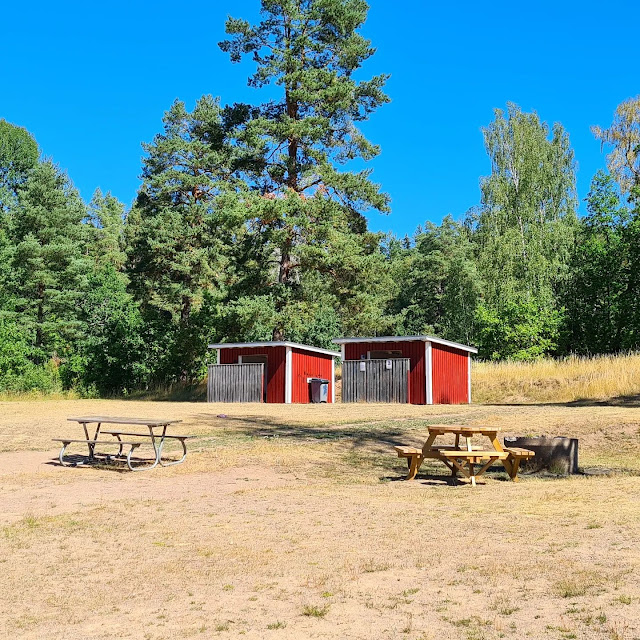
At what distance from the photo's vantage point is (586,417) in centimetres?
1720

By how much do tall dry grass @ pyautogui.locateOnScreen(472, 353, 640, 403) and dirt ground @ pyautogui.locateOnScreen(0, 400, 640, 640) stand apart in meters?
16.0

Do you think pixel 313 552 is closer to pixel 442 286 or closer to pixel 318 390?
pixel 318 390

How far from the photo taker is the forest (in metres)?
34.4

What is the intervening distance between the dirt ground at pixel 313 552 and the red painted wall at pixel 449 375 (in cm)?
1866

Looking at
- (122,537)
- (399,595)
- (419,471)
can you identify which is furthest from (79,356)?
(399,595)

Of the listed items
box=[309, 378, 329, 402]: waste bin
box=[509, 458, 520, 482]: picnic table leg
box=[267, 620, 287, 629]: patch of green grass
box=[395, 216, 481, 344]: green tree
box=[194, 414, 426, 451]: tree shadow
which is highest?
box=[395, 216, 481, 344]: green tree

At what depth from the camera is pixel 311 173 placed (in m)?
34.8

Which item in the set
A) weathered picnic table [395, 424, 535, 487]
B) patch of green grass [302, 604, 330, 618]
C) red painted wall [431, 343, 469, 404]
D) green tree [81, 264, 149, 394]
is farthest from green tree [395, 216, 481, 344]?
patch of green grass [302, 604, 330, 618]

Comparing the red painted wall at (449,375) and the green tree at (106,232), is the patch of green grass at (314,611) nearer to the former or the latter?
the red painted wall at (449,375)

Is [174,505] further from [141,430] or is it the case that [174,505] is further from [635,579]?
[141,430]

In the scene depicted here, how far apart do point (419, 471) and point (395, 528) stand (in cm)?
459

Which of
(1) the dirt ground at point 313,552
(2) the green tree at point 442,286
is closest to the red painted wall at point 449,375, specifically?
(1) the dirt ground at point 313,552

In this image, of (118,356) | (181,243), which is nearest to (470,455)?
(118,356)

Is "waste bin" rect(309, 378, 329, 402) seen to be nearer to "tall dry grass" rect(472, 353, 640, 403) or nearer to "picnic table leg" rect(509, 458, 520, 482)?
"tall dry grass" rect(472, 353, 640, 403)
